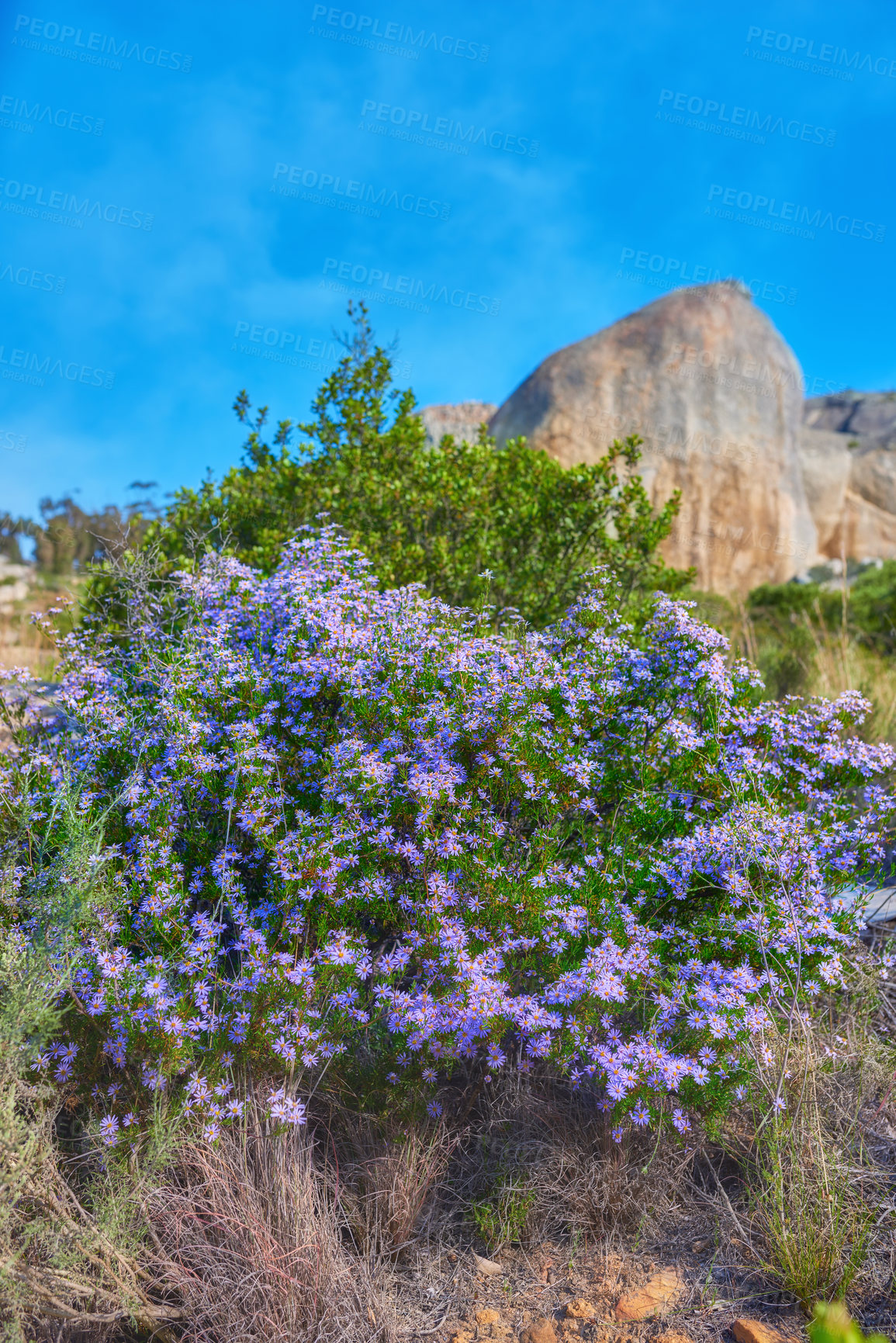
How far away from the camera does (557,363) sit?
16906 mm

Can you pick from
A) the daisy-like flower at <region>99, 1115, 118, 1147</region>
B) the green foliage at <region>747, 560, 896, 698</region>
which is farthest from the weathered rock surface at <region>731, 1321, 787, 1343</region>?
the green foliage at <region>747, 560, 896, 698</region>

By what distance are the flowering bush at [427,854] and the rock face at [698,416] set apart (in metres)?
12.2

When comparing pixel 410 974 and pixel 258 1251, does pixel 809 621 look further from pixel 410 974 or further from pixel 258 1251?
pixel 258 1251

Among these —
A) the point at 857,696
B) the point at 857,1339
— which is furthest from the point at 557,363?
the point at 857,1339

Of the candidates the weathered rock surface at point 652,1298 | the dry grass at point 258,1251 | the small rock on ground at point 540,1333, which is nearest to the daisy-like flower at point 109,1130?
the dry grass at point 258,1251

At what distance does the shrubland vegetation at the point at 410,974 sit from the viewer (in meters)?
2.62

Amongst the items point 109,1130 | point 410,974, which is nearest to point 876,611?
point 410,974

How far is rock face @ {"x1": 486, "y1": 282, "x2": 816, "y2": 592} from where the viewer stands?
16078 millimetres

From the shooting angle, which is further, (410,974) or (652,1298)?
(410,974)

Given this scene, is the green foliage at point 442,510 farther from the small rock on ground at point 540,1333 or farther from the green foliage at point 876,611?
the green foliage at point 876,611

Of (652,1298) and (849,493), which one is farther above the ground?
(849,493)

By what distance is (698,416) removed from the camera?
16766mm

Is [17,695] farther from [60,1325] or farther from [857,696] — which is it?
[857,696]

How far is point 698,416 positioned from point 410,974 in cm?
1560
